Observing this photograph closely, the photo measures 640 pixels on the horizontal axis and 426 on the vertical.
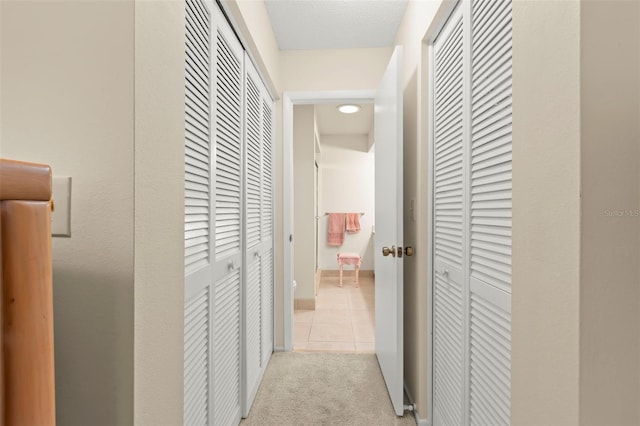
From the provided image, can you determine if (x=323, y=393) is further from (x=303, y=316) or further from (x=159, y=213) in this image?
(x=159, y=213)

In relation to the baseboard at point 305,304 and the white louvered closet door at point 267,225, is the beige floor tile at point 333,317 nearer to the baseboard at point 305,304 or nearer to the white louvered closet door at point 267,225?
the baseboard at point 305,304

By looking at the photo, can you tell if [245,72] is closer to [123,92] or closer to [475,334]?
[123,92]

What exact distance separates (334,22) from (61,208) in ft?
6.86

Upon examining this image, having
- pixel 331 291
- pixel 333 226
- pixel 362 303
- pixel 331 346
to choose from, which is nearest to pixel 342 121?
pixel 333 226

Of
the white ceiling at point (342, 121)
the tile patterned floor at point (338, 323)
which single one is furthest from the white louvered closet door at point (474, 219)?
the white ceiling at point (342, 121)

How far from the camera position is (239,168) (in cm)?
171

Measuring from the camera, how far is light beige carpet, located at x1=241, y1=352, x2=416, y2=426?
5.86ft

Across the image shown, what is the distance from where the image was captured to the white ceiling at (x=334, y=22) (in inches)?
80.6

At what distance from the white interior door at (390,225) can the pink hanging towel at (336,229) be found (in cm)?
327

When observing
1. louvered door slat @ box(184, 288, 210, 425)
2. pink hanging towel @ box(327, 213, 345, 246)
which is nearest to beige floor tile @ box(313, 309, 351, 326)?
pink hanging towel @ box(327, 213, 345, 246)

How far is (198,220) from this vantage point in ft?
3.95

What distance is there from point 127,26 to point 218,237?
914mm

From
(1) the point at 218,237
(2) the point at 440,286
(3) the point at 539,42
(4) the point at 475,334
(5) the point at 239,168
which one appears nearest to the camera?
(3) the point at 539,42

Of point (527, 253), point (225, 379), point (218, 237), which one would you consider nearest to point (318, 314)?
point (225, 379)
